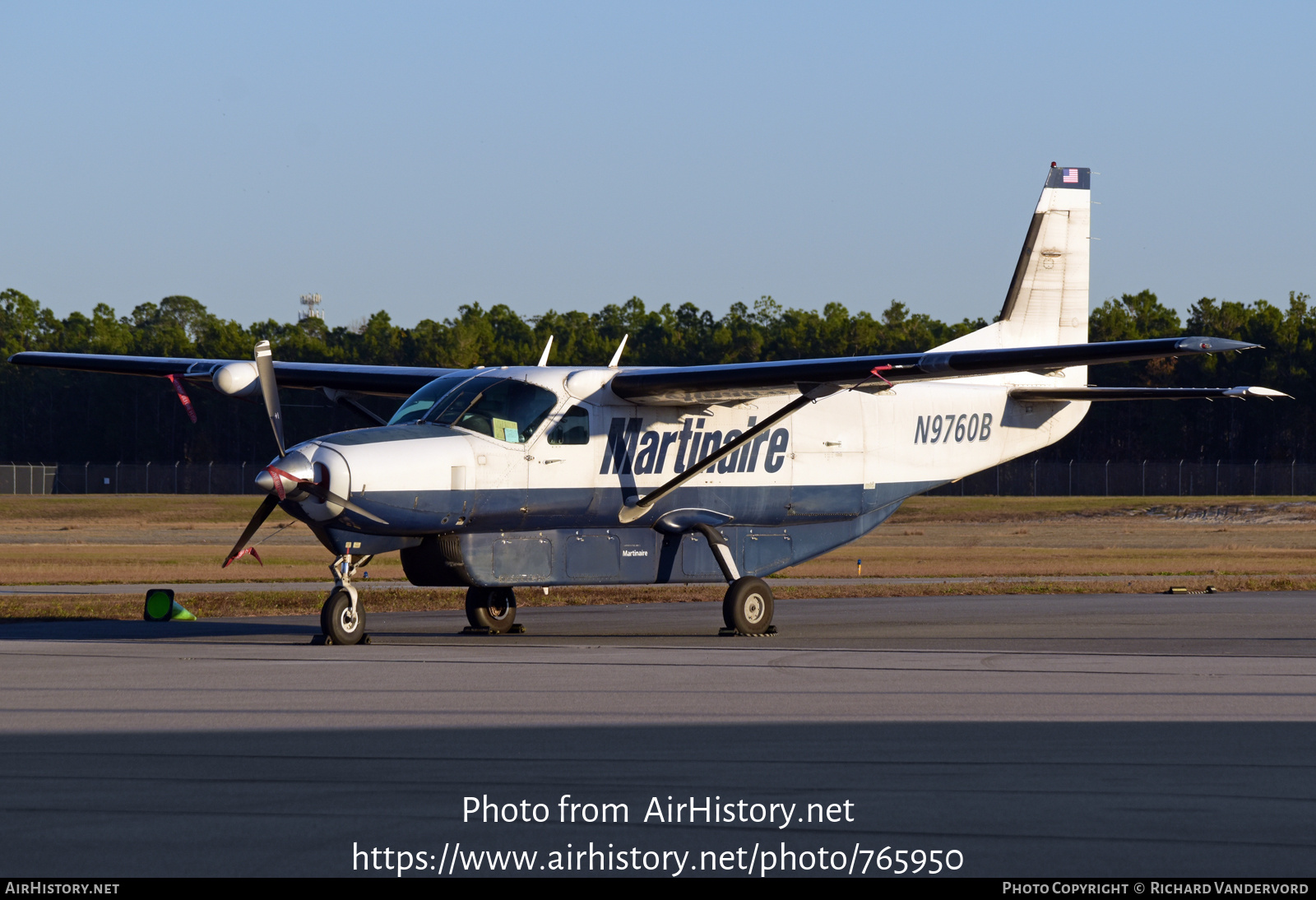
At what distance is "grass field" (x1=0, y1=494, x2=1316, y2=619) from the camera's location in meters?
27.2

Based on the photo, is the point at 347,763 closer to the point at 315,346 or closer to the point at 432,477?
the point at 432,477

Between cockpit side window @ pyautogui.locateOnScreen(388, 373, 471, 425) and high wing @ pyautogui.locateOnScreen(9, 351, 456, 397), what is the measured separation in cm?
180

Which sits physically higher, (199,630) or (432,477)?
(432,477)

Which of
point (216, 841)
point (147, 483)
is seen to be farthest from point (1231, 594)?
point (147, 483)

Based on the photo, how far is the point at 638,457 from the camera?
61.4ft

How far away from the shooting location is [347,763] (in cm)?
838

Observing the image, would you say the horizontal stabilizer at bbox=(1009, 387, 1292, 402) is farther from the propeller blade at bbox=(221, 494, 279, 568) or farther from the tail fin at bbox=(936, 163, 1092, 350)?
the propeller blade at bbox=(221, 494, 279, 568)

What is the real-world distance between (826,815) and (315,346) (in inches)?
4897

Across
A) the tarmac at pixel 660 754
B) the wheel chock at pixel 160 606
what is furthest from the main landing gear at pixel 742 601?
the wheel chock at pixel 160 606

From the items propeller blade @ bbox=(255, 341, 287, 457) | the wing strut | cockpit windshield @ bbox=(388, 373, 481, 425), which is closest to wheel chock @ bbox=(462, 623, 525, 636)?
the wing strut

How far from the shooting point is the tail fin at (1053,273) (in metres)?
23.5

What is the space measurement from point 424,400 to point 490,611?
3217mm

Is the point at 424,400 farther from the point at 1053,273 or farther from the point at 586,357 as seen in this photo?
the point at 586,357

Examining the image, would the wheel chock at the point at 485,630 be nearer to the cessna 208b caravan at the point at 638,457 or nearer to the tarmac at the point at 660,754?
the cessna 208b caravan at the point at 638,457
